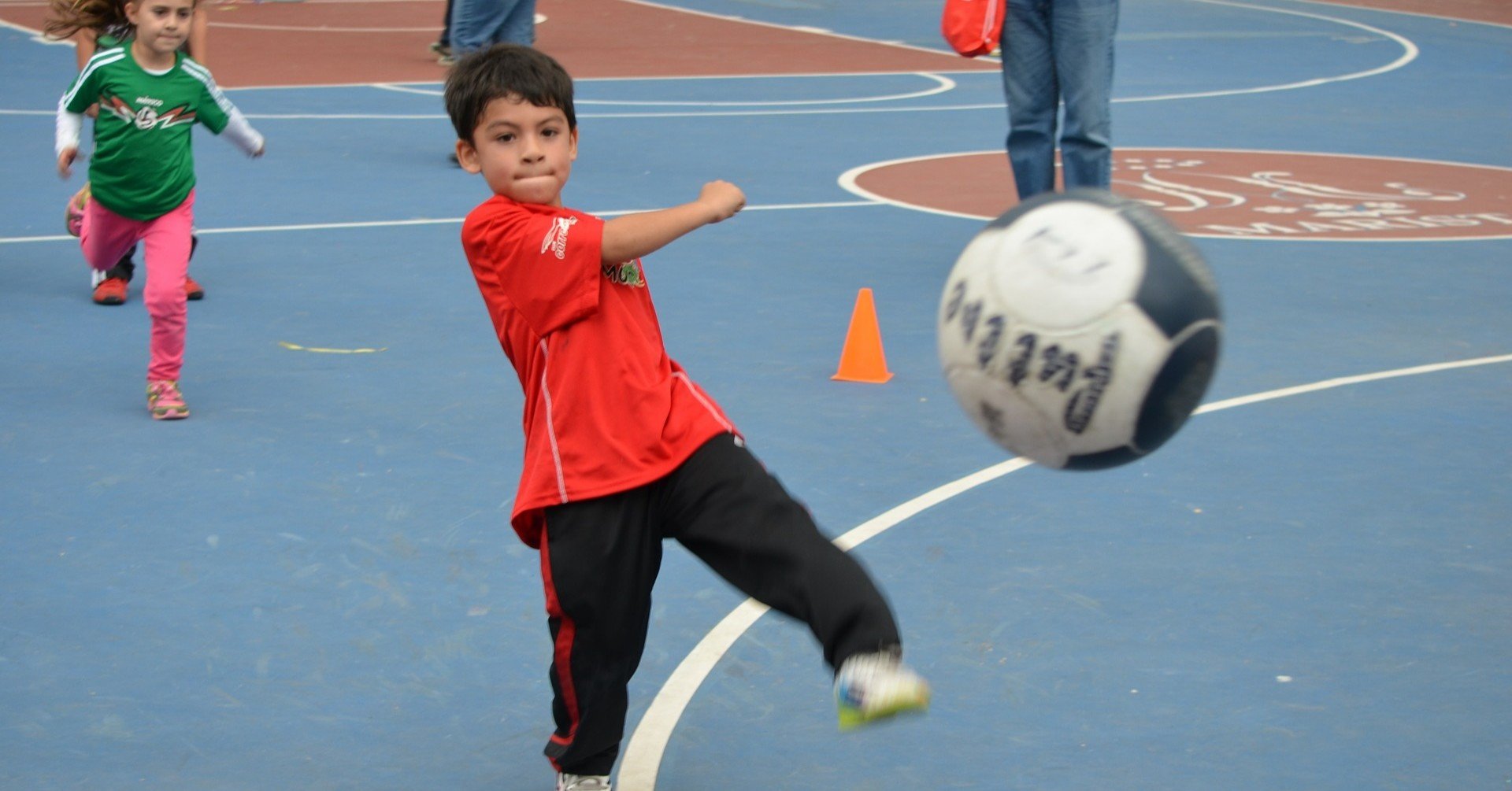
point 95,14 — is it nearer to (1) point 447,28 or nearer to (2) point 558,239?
(2) point 558,239

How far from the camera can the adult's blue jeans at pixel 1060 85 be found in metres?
7.32

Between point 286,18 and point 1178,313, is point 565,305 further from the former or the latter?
point 286,18

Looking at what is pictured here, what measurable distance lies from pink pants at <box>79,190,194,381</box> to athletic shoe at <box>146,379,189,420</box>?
29mm

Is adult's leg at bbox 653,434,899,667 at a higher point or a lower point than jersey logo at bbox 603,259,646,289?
lower

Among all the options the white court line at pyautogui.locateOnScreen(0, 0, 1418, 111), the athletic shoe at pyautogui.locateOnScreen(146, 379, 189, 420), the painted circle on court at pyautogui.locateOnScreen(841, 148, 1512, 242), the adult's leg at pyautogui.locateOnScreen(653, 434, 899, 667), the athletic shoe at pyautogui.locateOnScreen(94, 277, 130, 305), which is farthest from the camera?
the white court line at pyautogui.locateOnScreen(0, 0, 1418, 111)

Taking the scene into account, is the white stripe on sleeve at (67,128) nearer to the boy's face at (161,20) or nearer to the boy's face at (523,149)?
the boy's face at (161,20)

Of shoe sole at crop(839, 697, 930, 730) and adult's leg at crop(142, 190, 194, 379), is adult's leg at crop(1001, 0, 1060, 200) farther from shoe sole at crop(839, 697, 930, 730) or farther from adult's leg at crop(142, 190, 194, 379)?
shoe sole at crop(839, 697, 930, 730)

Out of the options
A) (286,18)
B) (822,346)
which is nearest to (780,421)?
(822,346)

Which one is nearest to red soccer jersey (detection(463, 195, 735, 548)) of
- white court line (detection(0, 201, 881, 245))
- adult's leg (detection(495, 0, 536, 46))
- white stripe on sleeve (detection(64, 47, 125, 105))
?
white stripe on sleeve (detection(64, 47, 125, 105))

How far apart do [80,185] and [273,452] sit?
498 centimetres

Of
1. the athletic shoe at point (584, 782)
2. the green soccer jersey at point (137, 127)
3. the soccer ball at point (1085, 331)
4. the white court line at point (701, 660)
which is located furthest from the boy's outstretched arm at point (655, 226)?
the green soccer jersey at point (137, 127)

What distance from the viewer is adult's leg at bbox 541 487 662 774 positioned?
2.95 m

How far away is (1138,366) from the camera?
2.86 meters

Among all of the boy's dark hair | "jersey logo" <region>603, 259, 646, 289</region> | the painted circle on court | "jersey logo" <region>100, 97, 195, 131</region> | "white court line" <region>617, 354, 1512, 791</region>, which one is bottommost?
"white court line" <region>617, 354, 1512, 791</region>
